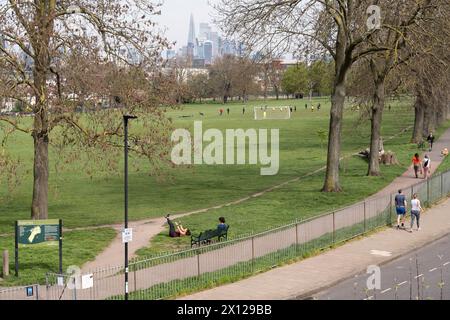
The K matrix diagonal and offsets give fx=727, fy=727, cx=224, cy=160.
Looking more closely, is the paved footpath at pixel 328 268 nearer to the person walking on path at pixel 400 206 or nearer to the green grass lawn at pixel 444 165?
the person walking on path at pixel 400 206

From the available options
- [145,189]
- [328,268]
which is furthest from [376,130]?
[328,268]

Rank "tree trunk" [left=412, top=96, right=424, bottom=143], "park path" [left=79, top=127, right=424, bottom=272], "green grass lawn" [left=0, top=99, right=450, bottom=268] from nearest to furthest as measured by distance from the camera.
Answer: "park path" [left=79, top=127, right=424, bottom=272]
"green grass lawn" [left=0, top=99, right=450, bottom=268]
"tree trunk" [left=412, top=96, right=424, bottom=143]

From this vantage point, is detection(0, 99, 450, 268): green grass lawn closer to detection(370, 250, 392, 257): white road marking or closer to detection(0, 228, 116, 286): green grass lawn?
detection(0, 228, 116, 286): green grass lawn

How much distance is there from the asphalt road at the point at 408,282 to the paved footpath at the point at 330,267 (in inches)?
15.6

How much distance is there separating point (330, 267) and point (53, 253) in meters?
9.87

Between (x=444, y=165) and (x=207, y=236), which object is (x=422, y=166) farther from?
(x=207, y=236)

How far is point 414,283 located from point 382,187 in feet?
64.2

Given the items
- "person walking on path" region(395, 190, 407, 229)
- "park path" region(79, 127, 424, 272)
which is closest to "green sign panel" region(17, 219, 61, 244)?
"park path" region(79, 127, 424, 272)

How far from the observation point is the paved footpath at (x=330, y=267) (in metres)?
19.9

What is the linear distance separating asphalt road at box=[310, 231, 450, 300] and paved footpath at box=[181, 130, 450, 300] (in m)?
0.40

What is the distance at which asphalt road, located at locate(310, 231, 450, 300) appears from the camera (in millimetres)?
19016

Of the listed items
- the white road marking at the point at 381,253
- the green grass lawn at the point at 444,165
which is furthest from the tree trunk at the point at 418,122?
the white road marking at the point at 381,253

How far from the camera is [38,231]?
22188 mm

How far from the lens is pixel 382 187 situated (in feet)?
130
